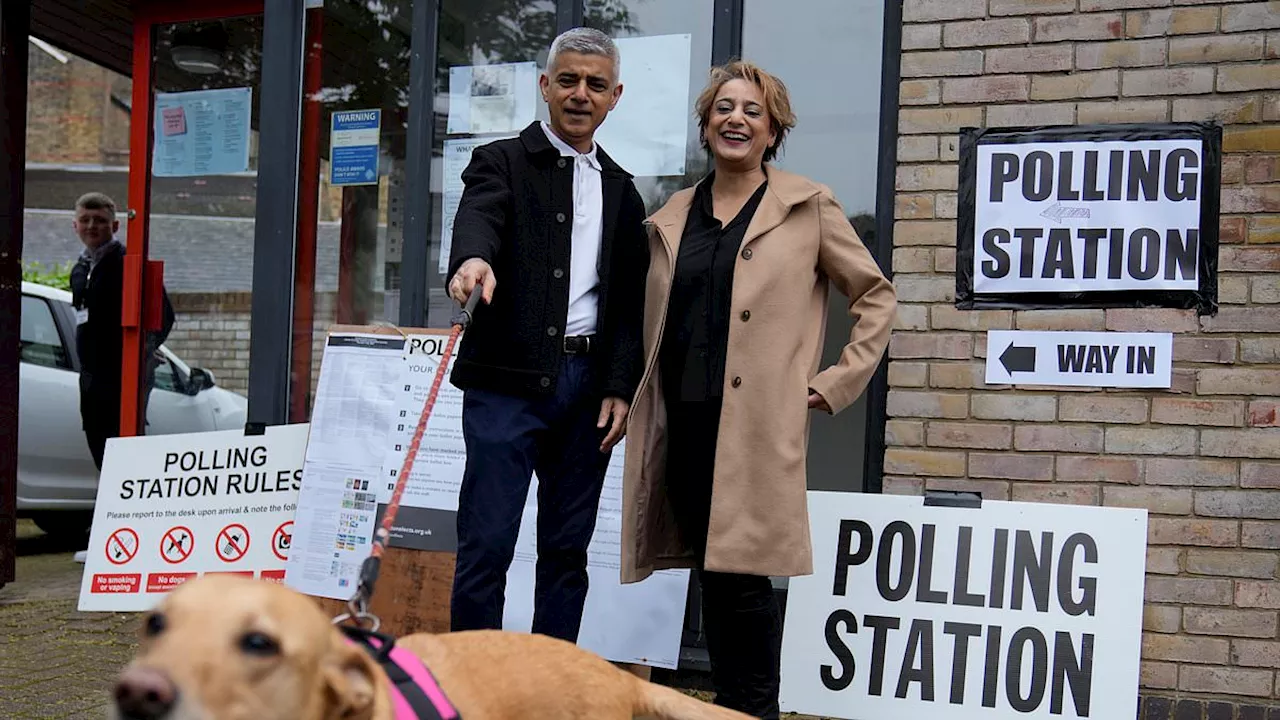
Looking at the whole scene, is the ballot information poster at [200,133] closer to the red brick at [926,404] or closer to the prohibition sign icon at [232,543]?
the prohibition sign icon at [232,543]

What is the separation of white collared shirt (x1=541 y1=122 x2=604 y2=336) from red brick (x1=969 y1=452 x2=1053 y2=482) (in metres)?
1.63

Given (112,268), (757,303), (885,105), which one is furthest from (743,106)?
(112,268)

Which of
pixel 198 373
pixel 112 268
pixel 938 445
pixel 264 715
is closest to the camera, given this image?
pixel 264 715

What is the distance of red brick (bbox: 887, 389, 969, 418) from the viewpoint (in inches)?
163

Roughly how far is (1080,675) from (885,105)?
7.04 feet

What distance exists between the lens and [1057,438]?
4043mm

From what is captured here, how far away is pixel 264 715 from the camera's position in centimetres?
160

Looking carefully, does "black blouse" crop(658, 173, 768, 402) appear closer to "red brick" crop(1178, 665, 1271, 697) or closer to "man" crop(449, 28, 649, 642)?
"man" crop(449, 28, 649, 642)

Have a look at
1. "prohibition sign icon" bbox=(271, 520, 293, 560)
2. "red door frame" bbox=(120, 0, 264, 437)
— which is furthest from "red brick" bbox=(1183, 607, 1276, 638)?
"red door frame" bbox=(120, 0, 264, 437)

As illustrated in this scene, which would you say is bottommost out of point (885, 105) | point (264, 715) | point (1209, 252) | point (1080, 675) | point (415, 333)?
point (1080, 675)

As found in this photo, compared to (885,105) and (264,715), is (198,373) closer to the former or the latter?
(885,105)

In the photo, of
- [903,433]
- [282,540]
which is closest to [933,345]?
[903,433]

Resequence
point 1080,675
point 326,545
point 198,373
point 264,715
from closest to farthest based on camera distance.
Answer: point 264,715 < point 1080,675 < point 326,545 < point 198,373

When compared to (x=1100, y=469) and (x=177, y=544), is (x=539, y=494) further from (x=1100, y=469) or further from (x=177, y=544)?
(x=177, y=544)
